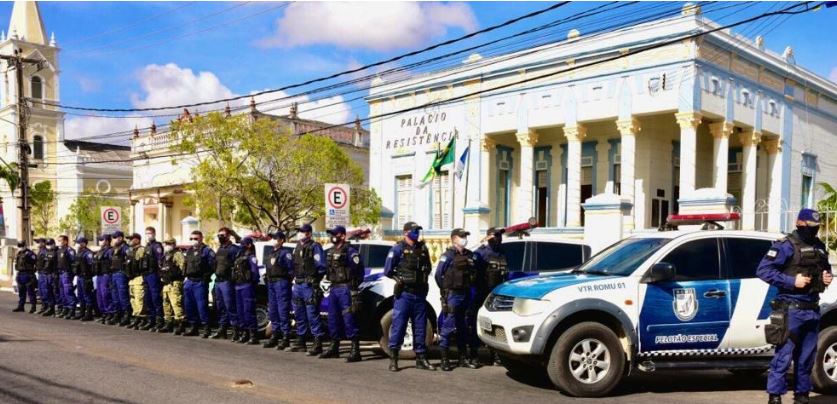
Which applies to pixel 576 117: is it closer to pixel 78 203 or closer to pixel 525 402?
pixel 525 402

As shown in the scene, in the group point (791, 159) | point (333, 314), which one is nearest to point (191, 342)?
point (333, 314)

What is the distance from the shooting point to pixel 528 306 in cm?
744

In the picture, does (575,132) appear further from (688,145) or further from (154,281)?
(154,281)

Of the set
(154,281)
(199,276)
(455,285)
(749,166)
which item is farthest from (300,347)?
(749,166)

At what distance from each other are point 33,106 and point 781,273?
6256 cm

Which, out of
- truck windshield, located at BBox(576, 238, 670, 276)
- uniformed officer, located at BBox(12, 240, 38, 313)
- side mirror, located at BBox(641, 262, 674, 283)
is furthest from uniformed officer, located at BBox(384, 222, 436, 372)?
uniformed officer, located at BBox(12, 240, 38, 313)

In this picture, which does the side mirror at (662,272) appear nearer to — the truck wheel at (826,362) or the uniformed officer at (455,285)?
the truck wheel at (826,362)

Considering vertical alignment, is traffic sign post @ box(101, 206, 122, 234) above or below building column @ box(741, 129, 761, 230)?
below

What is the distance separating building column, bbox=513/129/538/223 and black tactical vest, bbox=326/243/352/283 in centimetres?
1813

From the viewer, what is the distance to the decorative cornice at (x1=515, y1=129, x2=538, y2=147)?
26844 mm

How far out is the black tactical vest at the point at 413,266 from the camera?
8.98 m

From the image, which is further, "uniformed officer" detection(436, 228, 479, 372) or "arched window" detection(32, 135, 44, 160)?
"arched window" detection(32, 135, 44, 160)

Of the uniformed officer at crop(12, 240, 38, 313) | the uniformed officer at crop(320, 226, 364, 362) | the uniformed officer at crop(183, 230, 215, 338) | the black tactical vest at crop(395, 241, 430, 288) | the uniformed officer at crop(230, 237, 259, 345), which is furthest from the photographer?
the uniformed officer at crop(12, 240, 38, 313)

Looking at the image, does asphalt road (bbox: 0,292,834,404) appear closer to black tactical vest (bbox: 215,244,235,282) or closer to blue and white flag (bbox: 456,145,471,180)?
black tactical vest (bbox: 215,244,235,282)
